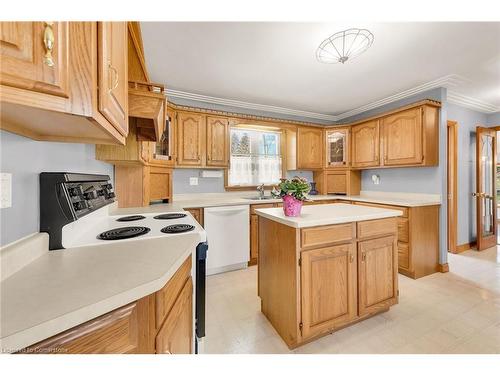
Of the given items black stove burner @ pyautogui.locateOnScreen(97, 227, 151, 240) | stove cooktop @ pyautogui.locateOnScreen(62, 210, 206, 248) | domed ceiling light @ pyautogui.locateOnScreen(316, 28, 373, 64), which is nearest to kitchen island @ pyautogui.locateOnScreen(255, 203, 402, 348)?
stove cooktop @ pyautogui.locateOnScreen(62, 210, 206, 248)

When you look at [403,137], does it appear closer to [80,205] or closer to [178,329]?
[178,329]

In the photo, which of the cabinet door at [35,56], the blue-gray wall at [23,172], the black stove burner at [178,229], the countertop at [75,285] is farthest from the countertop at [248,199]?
the cabinet door at [35,56]

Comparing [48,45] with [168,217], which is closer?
[48,45]

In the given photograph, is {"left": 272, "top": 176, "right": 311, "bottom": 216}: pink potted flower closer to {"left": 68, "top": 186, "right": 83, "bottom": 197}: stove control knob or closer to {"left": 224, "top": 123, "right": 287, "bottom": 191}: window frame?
{"left": 68, "top": 186, "right": 83, "bottom": 197}: stove control knob

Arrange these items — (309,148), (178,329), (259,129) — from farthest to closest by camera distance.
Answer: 1. (309,148)
2. (259,129)
3. (178,329)

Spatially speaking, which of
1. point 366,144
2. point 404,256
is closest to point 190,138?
point 366,144

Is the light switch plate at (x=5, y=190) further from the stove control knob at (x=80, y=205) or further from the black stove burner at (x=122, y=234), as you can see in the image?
the black stove burner at (x=122, y=234)

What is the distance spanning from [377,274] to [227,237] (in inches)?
65.6

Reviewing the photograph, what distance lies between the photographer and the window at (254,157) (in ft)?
11.3

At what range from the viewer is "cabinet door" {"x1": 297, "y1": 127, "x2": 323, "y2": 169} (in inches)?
145

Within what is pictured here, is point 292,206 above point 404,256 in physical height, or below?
above

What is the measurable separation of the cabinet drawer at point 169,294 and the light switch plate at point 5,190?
602 millimetres

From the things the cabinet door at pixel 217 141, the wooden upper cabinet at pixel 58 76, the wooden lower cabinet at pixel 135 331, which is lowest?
the wooden lower cabinet at pixel 135 331

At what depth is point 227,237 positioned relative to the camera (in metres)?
2.69
